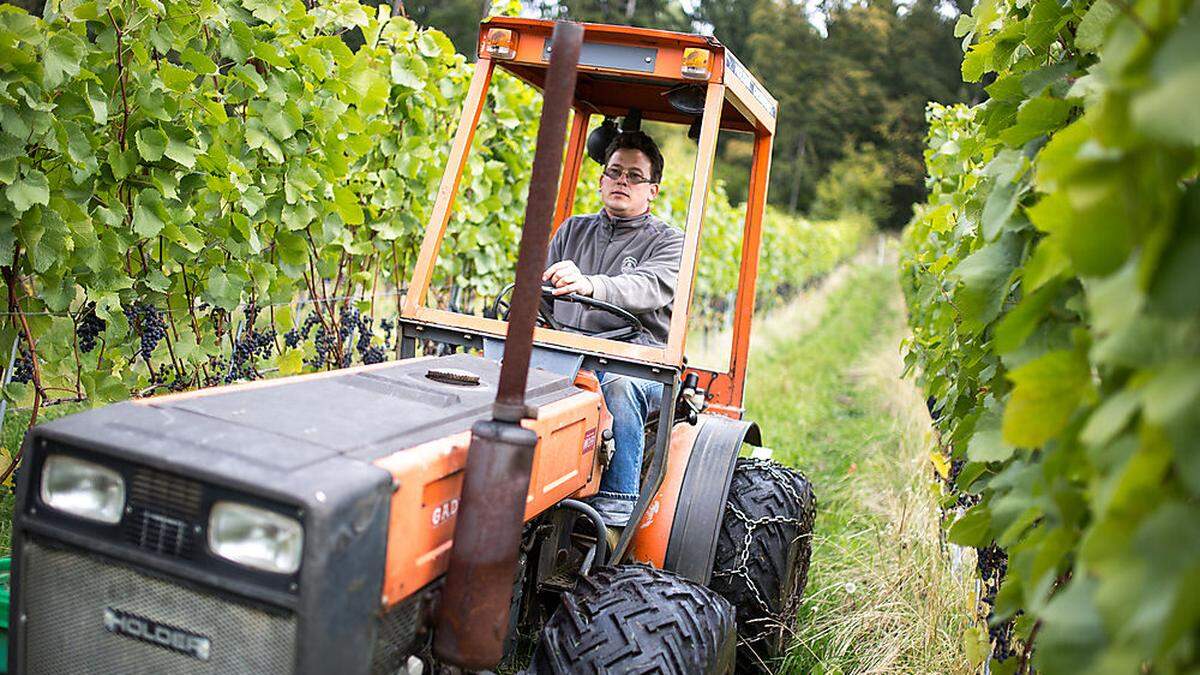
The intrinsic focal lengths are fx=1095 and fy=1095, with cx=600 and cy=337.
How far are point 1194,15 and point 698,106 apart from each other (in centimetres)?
244

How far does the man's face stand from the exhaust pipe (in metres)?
1.81

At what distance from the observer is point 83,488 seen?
203cm

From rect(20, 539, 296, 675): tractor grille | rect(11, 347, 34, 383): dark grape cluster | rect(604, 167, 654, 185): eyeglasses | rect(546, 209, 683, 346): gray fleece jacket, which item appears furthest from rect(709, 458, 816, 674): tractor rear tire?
rect(11, 347, 34, 383): dark grape cluster

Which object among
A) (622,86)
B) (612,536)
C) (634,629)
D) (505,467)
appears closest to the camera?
(505,467)

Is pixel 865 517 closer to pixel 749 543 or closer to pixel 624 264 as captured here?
pixel 749 543

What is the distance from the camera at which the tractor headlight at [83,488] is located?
200 centimetres

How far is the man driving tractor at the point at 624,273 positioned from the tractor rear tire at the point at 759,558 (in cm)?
50

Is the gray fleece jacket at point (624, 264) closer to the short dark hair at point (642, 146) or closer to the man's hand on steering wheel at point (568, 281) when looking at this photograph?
the man's hand on steering wheel at point (568, 281)

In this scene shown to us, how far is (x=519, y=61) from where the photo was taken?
352cm

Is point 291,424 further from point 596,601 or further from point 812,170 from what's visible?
point 812,170

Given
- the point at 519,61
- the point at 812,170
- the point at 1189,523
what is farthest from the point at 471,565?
the point at 812,170

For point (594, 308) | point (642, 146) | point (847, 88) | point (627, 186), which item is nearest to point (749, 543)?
point (594, 308)

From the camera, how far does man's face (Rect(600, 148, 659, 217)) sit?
400 centimetres

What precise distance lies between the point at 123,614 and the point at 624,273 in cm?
216
